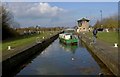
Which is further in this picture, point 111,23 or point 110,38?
point 111,23

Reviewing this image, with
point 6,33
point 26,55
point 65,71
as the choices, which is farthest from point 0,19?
point 65,71

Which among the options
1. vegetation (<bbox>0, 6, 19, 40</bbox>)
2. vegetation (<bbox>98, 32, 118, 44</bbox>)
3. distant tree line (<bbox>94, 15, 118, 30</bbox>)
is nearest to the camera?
vegetation (<bbox>98, 32, 118, 44</bbox>)

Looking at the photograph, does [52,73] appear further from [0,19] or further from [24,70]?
[0,19]

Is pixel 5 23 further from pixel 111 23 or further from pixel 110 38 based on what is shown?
pixel 111 23

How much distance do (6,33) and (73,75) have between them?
115 feet

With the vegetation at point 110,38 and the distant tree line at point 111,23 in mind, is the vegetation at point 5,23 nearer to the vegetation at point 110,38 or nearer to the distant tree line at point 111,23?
the vegetation at point 110,38

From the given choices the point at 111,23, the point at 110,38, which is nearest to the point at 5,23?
the point at 110,38

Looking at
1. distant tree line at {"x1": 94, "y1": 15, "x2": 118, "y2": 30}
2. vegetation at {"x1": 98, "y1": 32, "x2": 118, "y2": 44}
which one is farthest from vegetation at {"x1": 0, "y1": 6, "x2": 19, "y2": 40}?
distant tree line at {"x1": 94, "y1": 15, "x2": 118, "y2": 30}

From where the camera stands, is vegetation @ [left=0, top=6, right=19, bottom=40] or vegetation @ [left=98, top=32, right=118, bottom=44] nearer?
vegetation @ [left=98, top=32, right=118, bottom=44]

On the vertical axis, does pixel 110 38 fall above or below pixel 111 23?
below

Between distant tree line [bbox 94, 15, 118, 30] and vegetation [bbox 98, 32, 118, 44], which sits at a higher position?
distant tree line [bbox 94, 15, 118, 30]

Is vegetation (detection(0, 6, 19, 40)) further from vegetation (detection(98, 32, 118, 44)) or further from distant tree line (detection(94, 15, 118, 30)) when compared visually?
distant tree line (detection(94, 15, 118, 30))

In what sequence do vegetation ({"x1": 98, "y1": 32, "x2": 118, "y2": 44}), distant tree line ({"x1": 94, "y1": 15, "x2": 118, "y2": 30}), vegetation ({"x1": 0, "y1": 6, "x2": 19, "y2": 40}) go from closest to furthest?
vegetation ({"x1": 98, "y1": 32, "x2": 118, "y2": 44})
vegetation ({"x1": 0, "y1": 6, "x2": 19, "y2": 40})
distant tree line ({"x1": 94, "y1": 15, "x2": 118, "y2": 30})

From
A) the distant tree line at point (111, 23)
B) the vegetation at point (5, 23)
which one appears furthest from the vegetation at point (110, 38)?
the distant tree line at point (111, 23)
